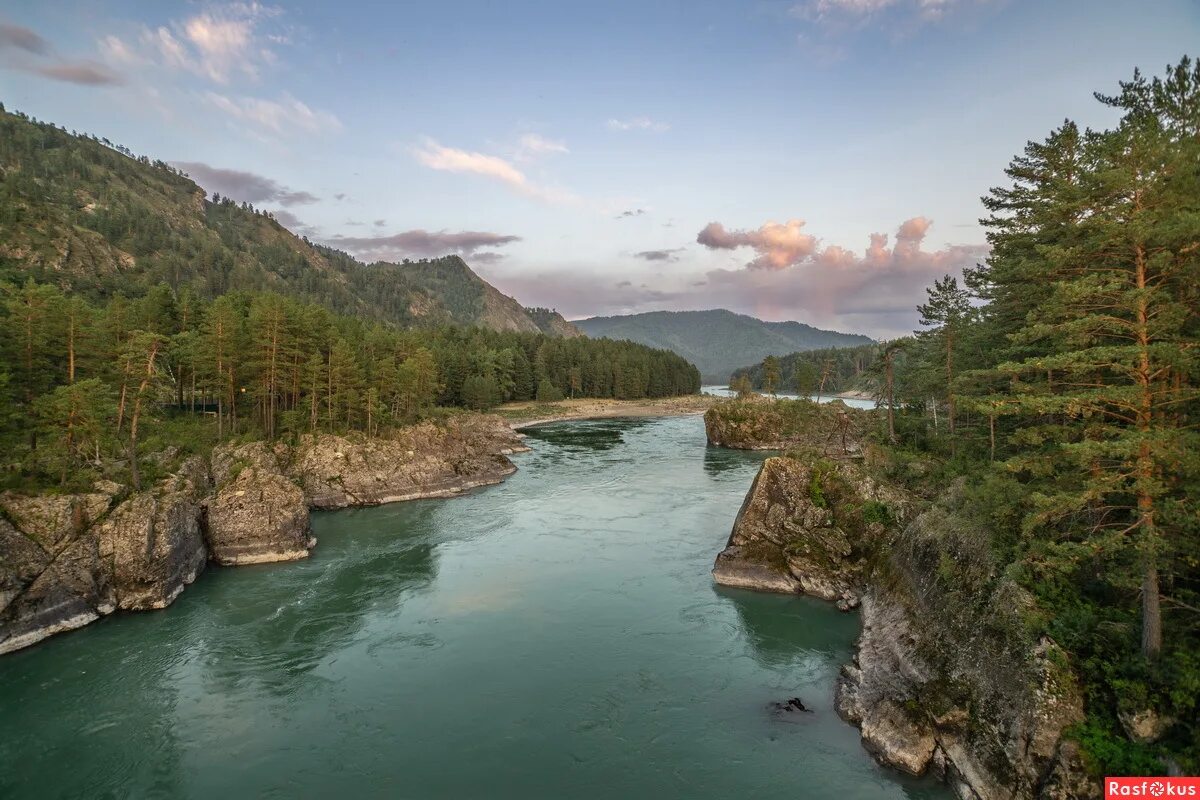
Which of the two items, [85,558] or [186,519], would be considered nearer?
[85,558]

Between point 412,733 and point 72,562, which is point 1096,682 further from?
point 72,562

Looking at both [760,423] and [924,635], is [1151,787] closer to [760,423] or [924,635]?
[924,635]

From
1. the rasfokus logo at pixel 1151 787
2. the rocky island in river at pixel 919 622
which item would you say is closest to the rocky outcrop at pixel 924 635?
the rocky island in river at pixel 919 622

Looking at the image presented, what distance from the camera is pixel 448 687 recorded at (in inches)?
920

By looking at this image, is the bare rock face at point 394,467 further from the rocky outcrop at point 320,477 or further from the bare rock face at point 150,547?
the bare rock face at point 150,547

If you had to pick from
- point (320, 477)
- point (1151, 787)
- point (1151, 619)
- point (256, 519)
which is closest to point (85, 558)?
point (256, 519)

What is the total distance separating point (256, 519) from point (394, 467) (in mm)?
17630

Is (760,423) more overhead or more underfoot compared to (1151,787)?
more overhead

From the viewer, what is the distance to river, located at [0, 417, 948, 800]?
59.8 ft

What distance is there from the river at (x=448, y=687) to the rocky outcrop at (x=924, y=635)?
4.27 feet

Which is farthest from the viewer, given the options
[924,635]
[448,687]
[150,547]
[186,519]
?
[186,519]

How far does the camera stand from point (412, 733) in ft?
66.9

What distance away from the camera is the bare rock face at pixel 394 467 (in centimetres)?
5184

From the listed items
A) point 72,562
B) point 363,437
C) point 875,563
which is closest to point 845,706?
point 875,563
